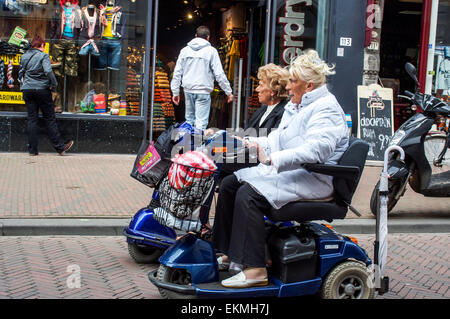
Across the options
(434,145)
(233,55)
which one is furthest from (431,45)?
(434,145)

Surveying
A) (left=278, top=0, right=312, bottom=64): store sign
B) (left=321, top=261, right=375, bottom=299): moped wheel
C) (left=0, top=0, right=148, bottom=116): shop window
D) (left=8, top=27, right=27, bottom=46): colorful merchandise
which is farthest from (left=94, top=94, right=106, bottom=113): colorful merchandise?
(left=321, top=261, right=375, bottom=299): moped wheel

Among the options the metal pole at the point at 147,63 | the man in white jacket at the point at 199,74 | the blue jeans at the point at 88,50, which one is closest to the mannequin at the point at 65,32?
the blue jeans at the point at 88,50

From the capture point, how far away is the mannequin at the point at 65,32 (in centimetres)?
1012

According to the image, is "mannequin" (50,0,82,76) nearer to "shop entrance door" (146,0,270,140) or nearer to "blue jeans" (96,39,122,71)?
"blue jeans" (96,39,122,71)

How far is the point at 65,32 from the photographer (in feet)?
33.3

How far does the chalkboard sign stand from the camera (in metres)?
10.3

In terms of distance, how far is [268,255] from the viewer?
12.8ft

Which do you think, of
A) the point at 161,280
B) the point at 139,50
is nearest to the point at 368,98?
the point at 139,50

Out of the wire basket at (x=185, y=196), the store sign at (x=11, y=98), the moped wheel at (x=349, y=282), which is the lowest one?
the moped wheel at (x=349, y=282)

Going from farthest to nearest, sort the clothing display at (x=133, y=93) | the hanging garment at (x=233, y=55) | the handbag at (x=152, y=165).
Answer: the hanging garment at (x=233, y=55) < the clothing display at (x=133, y=93) < the handbag at (x=152, y=165)

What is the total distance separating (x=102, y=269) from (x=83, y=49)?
6.38m

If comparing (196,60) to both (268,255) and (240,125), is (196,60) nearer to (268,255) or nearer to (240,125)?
(240,125)

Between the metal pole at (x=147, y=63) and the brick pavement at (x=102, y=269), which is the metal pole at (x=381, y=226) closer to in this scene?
the brick pavement at (x=102, y=269)
